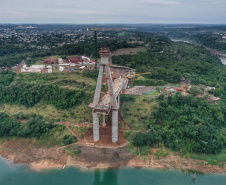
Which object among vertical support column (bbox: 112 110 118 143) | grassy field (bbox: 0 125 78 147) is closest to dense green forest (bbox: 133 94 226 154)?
vertical support column (bbox: 112 110 118 143)

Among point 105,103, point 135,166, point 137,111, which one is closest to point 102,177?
point 135,166

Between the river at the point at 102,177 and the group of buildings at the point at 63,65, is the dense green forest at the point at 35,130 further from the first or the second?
the group of buildings at the point at 63,65

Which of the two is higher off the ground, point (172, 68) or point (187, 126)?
point (172, 68)

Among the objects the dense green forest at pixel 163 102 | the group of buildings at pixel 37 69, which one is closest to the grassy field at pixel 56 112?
the dense green forest at pixel 163 102

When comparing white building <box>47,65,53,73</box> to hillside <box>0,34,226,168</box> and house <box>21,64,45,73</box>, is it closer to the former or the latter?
house <box>21,64,45,73</box>

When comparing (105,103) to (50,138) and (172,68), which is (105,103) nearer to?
(50,138)

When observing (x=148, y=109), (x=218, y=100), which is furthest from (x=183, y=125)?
(x=218, y=100)
